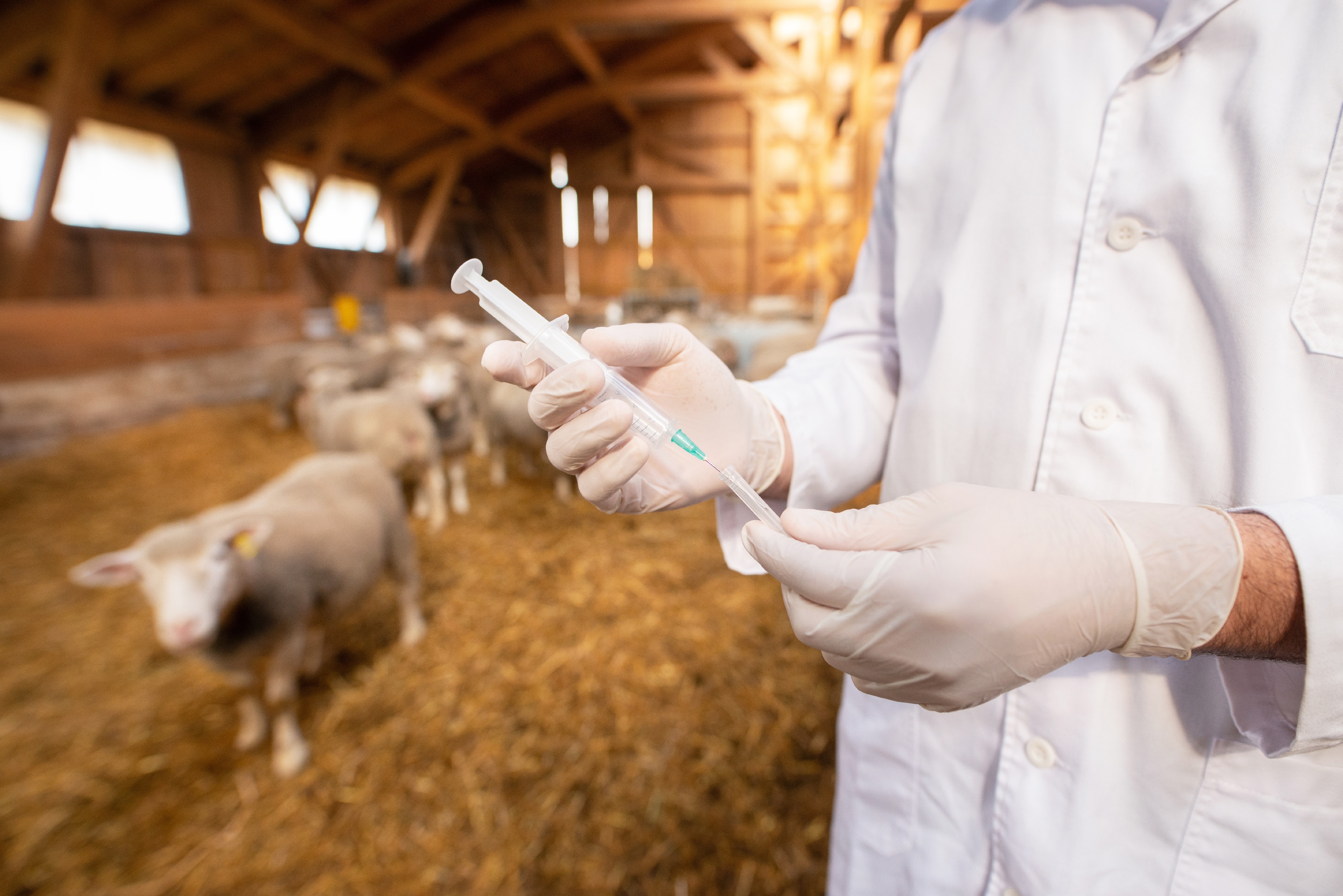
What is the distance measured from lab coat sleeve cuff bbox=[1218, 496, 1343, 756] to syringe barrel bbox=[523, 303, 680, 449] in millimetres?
540

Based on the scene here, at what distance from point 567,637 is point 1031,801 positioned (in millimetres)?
1881

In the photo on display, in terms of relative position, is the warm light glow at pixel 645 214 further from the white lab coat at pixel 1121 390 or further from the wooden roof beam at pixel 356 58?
the white lab coat at pixel 1121 390

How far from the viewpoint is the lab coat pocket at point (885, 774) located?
29.4 inches

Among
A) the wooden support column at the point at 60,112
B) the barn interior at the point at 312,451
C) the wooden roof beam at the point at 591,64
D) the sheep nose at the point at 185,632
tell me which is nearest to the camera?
the sheep nose at the point at 185,632

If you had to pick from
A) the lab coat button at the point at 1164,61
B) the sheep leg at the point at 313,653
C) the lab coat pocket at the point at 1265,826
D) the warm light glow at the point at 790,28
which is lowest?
the sheep leg at the point at 313,653

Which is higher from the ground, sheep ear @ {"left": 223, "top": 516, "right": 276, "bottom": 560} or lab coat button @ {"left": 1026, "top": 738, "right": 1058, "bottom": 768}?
lab coat button @ {"left": 1026, "top": 738, "right": 1058, "bottom": 768}

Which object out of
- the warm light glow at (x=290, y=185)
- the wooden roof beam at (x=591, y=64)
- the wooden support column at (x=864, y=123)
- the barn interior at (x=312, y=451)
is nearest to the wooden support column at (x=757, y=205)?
the barn interior at (x=312, y=451)

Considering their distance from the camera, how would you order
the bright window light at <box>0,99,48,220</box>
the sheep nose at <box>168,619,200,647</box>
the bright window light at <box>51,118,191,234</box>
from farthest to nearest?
the bright window light at <box>51,118,191,234</box> < the bright window light at <box>0,99,48,220</box> < the sheep nose at <box>168,619,200,647</box>

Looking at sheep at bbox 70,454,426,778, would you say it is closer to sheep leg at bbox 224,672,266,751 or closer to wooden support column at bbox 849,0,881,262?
sheep leg at bbox 224,672,266,751

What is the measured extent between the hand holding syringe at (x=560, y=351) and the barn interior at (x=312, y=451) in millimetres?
39

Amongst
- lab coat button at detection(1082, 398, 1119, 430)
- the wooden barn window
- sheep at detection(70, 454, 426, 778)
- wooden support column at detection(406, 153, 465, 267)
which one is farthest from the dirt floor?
wooden support column at detection(406, 153, 465, 267)

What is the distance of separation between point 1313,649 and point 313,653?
255cm

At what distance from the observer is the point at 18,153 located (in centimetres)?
563

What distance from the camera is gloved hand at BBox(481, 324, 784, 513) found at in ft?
1.98
